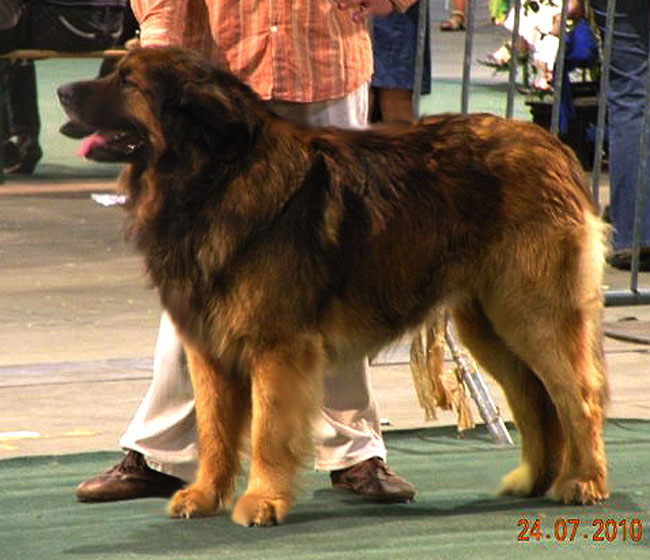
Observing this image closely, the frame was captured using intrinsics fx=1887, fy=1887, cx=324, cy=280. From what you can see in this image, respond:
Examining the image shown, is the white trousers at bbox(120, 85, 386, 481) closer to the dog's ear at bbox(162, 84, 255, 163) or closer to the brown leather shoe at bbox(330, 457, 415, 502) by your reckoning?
the brown leather shoe at bbox(330, 457, 415, 502)

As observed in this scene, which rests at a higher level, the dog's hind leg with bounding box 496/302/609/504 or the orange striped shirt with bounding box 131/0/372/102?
the orange striped shirt with bounding box 131/0/372/102

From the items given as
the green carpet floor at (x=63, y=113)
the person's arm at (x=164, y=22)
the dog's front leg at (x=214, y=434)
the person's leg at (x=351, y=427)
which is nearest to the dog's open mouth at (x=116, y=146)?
the person's arm at (x=164, y=22)

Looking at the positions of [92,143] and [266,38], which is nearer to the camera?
[92,143]

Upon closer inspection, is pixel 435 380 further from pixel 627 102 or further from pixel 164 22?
pixel 627 102

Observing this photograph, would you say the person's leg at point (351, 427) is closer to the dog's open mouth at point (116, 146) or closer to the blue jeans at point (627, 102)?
the dog's open mouth at point (116, 146)

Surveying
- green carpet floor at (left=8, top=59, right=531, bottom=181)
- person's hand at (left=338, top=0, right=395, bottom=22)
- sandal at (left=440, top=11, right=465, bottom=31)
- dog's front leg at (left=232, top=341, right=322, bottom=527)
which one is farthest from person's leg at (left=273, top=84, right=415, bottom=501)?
sandal at (left=440, top=11, right=465, bottom=31)

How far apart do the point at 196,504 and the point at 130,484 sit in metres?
0.39

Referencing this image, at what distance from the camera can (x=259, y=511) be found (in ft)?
16.4

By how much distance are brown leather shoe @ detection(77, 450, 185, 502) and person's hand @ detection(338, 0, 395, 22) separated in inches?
55.6

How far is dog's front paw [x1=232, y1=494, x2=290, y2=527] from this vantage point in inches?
197

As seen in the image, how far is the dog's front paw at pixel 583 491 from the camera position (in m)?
5.27

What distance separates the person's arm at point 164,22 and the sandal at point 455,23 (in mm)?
16632

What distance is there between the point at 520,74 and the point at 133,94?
11.9 m

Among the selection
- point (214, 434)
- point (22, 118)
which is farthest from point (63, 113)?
point (214, 434)
